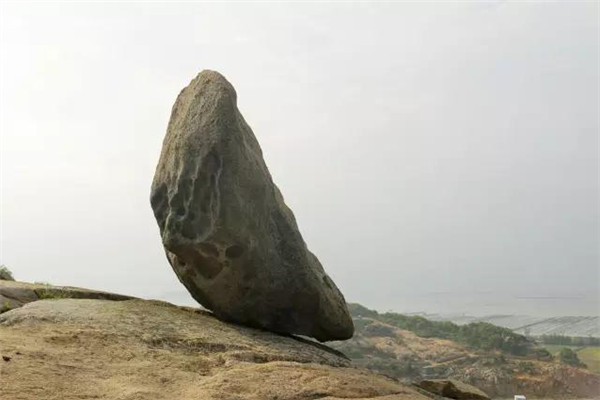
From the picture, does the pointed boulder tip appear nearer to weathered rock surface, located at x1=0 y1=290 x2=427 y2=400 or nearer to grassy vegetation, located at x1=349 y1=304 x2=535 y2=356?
weathered rock surface, located at x1=0 y1=290 x2=427 y2=400

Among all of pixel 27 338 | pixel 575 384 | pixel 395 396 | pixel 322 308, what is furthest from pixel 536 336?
pixel 27 338

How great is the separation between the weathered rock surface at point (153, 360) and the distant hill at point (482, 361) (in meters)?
7.16

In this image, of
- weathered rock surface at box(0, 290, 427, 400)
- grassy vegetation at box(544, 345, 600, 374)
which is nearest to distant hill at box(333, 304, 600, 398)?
grassy vegetation at box(544, 345, 600, 374)

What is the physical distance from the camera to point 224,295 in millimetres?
11383

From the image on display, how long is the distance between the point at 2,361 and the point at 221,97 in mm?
5981

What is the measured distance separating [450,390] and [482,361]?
12.5m

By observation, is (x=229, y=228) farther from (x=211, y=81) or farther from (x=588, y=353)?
(x=588, y=353)

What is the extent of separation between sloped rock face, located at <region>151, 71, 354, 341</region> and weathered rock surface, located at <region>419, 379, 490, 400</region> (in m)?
2.42

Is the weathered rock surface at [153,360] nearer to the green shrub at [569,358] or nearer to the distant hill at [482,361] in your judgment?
the distant hill at [482,361]

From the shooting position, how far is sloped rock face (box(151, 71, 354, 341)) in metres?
10.9

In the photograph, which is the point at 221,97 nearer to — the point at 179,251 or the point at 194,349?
the point at 179,251

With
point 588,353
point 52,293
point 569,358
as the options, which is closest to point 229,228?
point 52,293

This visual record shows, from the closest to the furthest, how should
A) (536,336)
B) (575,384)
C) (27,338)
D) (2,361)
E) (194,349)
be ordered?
(2,361) < (27,338) < (194,349) < (575,384) < (536,336)

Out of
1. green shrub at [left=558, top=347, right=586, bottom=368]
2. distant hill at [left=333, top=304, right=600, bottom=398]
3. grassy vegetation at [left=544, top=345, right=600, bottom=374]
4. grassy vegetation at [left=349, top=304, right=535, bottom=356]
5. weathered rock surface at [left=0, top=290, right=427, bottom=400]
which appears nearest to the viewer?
weathered rock surface at [left=0, top=290, right=427, bottom=400]
